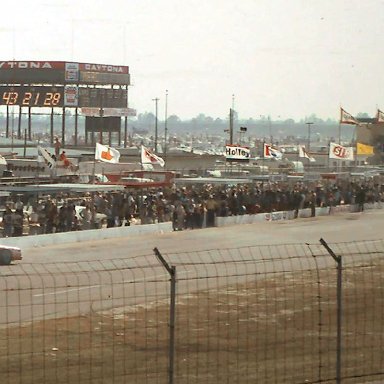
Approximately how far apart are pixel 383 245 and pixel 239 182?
55.9ft

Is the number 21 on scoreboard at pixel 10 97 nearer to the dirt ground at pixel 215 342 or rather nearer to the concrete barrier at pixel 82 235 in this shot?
the concrete barrier at pixel 82 235

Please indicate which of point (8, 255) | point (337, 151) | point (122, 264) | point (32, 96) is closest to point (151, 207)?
point (122, 264)

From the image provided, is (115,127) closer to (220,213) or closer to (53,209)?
(220,213)

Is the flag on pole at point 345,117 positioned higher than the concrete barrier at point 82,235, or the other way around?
the flag on pole at point 345,117

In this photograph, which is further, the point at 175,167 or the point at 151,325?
the point at 175,167

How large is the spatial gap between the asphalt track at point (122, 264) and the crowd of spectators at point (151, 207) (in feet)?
2.58

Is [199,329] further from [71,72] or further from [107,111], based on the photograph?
[107,111]

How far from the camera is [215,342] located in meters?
13.6

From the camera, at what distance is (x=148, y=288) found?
63.2 feet

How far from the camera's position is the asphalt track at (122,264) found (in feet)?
55.1

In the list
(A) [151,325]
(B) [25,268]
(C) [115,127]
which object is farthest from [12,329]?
(C) [115,127]

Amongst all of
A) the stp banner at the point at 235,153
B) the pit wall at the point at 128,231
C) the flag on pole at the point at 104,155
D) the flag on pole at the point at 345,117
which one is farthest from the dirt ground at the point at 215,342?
the flag on pole at the point at 345,117

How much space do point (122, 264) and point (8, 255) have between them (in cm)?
278

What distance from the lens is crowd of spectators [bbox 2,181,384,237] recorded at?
2938cm
